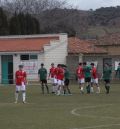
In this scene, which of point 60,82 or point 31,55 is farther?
point 31,55

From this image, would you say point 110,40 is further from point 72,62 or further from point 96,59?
point 72,62

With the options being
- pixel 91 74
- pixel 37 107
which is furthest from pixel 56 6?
pixel 37 107

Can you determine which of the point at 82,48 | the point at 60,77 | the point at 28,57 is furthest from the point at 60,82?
the point at 82,48

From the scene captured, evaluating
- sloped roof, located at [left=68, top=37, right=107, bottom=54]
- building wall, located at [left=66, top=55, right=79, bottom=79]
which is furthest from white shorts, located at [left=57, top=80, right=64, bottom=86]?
sloped roof, located at [left=68, top=37, right=107, bottom=54]

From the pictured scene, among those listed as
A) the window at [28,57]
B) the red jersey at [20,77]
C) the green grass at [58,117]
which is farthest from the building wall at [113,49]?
the green grass at [58,117]

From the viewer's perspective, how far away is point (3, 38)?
2665 inches

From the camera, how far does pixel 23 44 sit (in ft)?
211

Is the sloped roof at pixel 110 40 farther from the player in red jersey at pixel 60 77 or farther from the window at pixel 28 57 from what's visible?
the player in red jersey at pixel 60 77

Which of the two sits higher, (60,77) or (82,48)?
(82,48)

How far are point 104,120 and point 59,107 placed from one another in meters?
6.56

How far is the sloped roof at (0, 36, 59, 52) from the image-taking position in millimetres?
62537

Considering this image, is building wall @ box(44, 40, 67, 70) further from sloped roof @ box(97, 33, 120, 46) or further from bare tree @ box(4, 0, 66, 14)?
bare tree @ box(4, 0, 66, 14)

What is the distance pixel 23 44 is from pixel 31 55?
2411 millimetres

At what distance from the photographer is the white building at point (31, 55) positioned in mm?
61688
